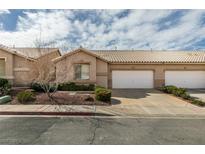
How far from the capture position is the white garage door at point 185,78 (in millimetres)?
20203

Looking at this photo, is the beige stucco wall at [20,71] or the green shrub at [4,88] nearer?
the green shrub at [4,88]

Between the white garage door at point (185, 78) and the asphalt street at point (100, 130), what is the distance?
1266 cm

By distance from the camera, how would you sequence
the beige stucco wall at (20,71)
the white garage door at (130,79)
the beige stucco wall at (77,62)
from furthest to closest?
the white garage door at (130,79), the beige stucco wall at (20,71), the beige stucco wall at (77,62)

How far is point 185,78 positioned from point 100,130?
1674 cm

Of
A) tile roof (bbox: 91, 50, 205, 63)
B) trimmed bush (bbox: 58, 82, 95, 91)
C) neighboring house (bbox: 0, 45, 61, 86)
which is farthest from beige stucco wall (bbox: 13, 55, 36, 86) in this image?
tile roof (bbox: 91, 50, 205, 63)

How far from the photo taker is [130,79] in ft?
65.1

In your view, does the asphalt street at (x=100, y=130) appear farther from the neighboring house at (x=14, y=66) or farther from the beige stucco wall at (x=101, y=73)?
the neighboring house at (x=14, y=66)

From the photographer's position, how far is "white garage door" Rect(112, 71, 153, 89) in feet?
64.8

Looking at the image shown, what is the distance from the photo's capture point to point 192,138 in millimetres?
5801

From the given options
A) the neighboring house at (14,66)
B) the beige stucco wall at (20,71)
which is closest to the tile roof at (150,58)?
the neighboring house at (14,66)

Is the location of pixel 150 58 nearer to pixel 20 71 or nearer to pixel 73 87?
pixel 73 87

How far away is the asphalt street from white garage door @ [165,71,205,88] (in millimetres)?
12662
